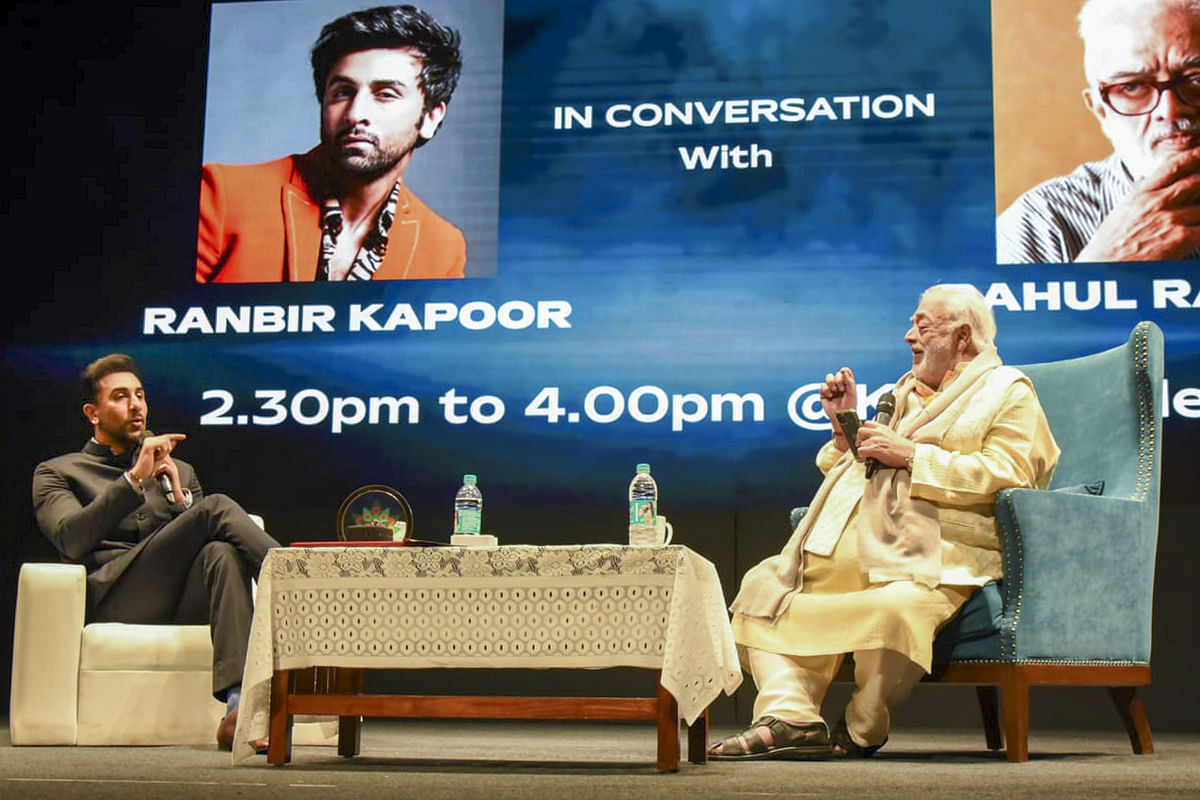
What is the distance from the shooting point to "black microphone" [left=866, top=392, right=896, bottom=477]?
10.8ft

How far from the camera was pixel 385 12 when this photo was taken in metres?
5.38

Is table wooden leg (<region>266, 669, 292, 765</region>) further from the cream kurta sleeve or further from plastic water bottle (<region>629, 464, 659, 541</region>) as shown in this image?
the cream kurta sleeve

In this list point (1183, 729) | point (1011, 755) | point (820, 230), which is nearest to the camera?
point (1011, 755)

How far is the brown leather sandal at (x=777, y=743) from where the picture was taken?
3004 mm

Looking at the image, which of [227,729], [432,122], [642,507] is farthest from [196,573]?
[432,122]

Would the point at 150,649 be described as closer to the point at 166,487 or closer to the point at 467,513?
the point at 166,487

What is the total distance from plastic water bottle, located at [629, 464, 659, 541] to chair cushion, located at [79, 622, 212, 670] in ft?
4.10

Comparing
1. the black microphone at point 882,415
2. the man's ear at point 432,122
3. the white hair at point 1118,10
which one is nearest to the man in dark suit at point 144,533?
the black microphone at point 882,415

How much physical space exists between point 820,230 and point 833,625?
2035 millimetres

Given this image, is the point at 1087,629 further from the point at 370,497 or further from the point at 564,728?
the point at 564,728

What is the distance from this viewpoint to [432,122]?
5.26 metres

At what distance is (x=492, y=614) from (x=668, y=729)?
1.33 feet

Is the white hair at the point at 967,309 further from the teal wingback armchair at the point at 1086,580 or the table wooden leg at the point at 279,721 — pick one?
the table wooden leg at the point at 279,721

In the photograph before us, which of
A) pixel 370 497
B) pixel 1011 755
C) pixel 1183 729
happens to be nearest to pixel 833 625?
pixel 1011 755
